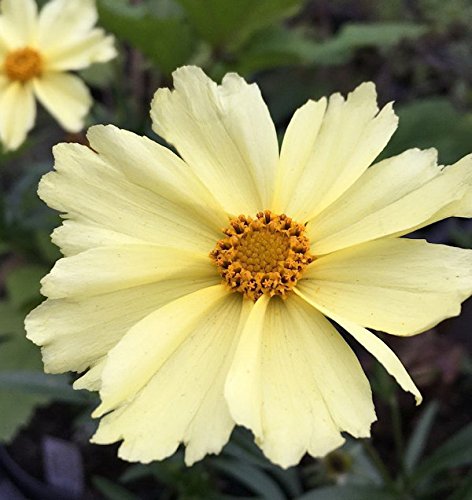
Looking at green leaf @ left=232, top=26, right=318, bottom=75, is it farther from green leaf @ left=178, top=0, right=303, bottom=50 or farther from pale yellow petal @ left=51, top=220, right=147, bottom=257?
pale yellow petal @ left=51, top=220, right=147, bottom=257

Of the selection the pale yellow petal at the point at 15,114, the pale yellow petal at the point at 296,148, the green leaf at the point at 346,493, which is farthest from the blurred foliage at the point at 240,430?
the pale yellow petal at the point at 296,148

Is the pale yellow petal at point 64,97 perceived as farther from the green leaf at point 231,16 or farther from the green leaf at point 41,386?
the green leaf at point 41,386

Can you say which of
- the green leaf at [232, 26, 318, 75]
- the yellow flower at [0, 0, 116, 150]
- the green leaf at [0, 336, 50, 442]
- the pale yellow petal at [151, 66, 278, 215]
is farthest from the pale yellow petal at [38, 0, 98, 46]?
the pale yellow petal at [151, 66, 278, 215]

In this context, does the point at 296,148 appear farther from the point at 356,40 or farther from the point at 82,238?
the point at 356,40

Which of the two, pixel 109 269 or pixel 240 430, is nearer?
pixel 109 269

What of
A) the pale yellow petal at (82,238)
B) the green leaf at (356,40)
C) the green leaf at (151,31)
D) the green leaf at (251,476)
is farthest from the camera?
the green leaf at (356,40)

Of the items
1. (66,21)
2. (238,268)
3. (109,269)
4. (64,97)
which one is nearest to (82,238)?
(109,269)

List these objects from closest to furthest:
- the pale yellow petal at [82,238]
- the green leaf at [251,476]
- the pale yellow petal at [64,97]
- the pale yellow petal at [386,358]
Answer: the pale yellow petal at [386,358] < the pale yellow petal at [82,238] < the green leaf at [251,476] < the pale yellow petal at [64,97]
